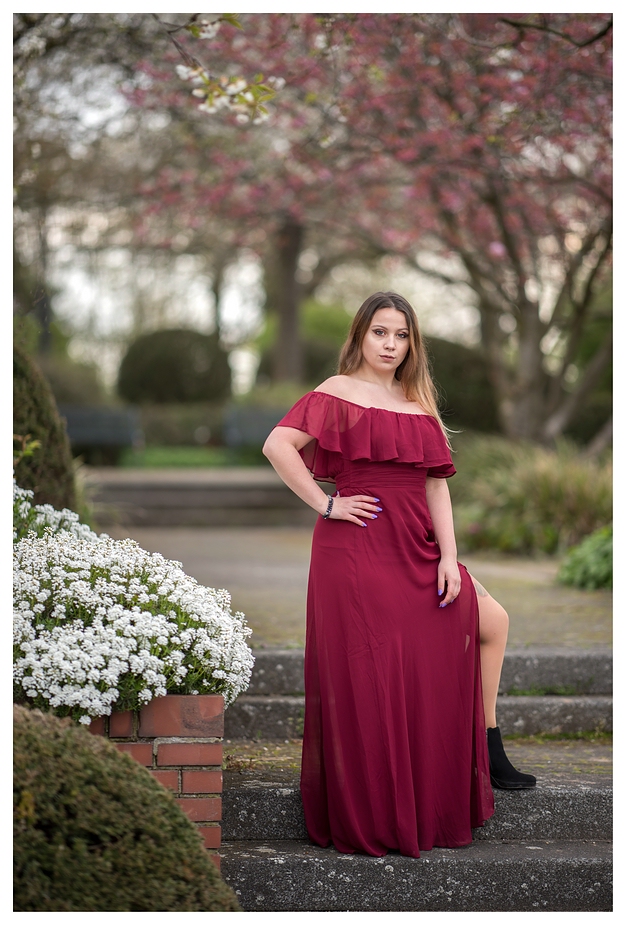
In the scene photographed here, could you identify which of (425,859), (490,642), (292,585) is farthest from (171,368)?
(425,859)

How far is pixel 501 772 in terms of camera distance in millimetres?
3033

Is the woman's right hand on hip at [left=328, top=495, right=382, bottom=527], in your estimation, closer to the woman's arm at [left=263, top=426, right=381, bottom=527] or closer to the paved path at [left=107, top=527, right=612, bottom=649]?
the woman's arm at [left=263, top=426, right=381, bottom=527]

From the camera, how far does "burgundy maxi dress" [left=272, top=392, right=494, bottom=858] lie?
2.70 m

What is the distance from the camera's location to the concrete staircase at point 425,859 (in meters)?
2.69

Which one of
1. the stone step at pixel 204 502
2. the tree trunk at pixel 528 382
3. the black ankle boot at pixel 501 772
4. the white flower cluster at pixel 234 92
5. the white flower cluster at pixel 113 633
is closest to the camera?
the white flower cluster at pixel 113 633

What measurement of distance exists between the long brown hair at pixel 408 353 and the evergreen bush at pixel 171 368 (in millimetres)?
13174

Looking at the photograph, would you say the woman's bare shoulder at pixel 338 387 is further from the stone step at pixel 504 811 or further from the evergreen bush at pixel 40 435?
the evergreen bush at pixel 40 435

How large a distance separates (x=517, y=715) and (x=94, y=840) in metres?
2.15

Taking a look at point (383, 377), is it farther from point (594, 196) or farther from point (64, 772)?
point (594, 196)

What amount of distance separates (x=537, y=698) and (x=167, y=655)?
6.52 feet

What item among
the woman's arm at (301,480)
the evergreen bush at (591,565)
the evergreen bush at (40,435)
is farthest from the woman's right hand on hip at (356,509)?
the evergreen bush at (591,565)

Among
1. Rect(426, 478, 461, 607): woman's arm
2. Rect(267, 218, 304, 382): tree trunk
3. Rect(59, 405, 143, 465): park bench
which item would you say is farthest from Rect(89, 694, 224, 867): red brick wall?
Rect(267, 218, 304, 382): tree trunk

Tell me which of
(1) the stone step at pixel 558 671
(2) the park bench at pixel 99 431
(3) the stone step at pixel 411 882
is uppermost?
(2) the park bench at pixel 99 431

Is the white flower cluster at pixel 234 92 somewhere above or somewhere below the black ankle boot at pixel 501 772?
above
